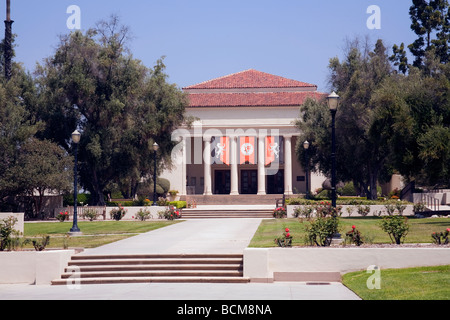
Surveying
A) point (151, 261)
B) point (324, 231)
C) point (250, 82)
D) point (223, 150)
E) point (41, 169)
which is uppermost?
point (250, 82)

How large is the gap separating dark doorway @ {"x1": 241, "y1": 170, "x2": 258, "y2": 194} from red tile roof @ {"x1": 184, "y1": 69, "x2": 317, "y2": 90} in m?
9.45

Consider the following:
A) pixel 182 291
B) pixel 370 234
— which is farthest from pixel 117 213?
pixel 182 291

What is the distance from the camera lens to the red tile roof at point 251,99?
64375 millimetres

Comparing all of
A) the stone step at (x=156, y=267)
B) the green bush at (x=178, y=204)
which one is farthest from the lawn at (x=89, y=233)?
the green bush at (x=178, y=204)

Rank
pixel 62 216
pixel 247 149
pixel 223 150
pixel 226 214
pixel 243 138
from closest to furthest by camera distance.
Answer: pixel 62 216 < pixel 226 214 < pixel 247 149 < pixel 243 138 < pixel 223 150

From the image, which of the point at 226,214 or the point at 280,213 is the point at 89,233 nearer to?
the point at 280,213

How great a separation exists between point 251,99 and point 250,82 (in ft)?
12.7

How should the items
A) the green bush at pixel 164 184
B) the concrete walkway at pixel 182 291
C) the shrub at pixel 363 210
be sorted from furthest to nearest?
the green bush at pixel 164 184
the shrub at pixel 363 210
the concrete walkway at pixel 182 291

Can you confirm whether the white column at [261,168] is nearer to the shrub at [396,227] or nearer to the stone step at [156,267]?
the shrub at [396,227]

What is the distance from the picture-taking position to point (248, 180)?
230 ft

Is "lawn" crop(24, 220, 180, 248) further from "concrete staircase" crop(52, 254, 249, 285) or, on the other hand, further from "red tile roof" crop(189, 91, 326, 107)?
"red tile roof" crop(189, 91, 326, 107)

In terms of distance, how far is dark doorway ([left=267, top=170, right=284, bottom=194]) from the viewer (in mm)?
69188

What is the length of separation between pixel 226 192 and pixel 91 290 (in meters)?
53.6

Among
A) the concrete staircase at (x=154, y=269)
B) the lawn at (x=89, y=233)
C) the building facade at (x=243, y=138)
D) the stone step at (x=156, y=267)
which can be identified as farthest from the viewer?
the building facade at (x=243, y=138)
